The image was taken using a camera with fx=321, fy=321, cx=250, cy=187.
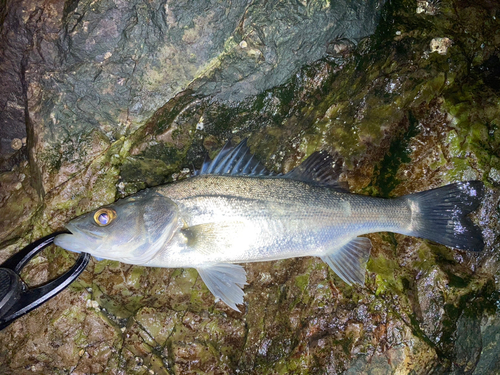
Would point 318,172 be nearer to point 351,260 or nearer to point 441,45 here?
point 351,260

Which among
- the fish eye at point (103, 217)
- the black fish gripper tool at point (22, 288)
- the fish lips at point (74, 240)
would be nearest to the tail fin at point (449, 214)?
the fish eye at point (103, 217)

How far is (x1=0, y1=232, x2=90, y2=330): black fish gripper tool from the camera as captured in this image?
2.80 meters

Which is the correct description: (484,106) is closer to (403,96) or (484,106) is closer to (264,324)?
(403,96)

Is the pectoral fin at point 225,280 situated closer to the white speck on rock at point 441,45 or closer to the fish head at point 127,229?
the fish head at point 127,229

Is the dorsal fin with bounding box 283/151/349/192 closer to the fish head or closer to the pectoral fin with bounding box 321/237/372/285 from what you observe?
the pectoral fin with bounding box 321/237/372/285

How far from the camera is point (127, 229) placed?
293 cm

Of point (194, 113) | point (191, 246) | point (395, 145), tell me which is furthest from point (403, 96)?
point (191, 246)

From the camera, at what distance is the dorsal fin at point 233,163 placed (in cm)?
322

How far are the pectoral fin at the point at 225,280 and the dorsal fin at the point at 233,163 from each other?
0.93 meters

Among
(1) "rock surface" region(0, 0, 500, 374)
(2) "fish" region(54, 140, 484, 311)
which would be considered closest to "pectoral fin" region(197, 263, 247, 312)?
(2) "fish" region(54, 140, 484, 311)

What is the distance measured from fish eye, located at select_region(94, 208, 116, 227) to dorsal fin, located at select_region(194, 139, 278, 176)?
892 mm

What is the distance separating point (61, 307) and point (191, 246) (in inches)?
62.4

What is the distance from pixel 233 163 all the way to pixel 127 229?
119cm

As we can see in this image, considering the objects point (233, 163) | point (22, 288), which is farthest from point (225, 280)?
point (22, 288)
